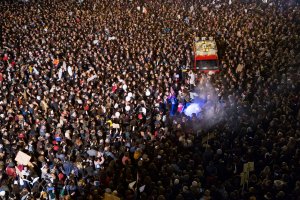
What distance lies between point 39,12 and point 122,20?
18.2 ft

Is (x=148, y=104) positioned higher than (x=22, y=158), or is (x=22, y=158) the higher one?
(x=148, y=104)

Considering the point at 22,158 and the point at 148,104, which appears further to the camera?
the point at 148,104

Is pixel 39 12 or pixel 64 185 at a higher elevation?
pixel 39 12

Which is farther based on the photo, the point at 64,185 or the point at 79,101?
the point at 79,101

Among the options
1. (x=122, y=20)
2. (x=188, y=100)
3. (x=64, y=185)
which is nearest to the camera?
(x=64, y=185)

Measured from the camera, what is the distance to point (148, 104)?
1465cm

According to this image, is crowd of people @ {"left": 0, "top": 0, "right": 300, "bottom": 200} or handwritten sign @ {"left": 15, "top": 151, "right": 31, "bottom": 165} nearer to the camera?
crowd of people @ {"left": 0, "top": 0, "right": 300, "bottom": 200}

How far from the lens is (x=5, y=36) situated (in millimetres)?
22219

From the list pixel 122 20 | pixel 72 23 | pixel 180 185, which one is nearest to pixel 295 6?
pixel 122 20

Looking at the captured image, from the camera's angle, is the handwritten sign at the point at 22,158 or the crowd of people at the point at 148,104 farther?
the handwritten sign at the point at 22,158

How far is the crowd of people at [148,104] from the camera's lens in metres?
10.7

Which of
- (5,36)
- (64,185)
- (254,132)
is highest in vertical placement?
(5,36)

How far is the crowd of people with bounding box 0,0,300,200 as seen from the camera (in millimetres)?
10664

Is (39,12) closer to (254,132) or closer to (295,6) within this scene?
(295,6)
